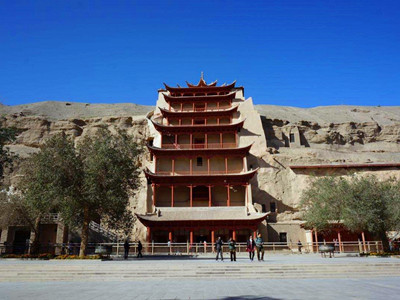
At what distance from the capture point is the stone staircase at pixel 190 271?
43.9 feet

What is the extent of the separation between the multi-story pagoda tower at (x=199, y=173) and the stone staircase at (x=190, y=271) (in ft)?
55.1

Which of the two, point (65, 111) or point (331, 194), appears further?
point (65, 111)

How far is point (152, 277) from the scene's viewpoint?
529 inches

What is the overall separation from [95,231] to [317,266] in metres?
23.1

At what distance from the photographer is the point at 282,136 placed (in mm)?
50312

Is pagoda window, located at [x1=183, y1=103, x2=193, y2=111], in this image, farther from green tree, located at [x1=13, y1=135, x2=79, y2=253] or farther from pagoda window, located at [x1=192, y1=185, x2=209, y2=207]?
green tree, located at [x1=13, y1=135, x2=79, y2=253]

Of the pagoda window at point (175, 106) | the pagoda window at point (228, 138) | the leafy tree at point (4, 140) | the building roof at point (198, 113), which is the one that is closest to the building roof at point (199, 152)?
the pagoda window at point (228, 138)

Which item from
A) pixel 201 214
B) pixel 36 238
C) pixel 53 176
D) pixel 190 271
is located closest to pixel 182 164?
pixel 201 214

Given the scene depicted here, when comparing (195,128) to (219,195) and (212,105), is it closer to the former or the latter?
(212,105)

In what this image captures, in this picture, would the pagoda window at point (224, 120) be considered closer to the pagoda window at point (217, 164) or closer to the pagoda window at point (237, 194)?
the pagoda window at point (217, 164)

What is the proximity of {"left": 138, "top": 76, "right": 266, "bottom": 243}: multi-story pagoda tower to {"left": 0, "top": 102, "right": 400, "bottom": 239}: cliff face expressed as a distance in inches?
119

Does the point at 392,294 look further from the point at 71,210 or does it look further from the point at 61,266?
the point at 71,210

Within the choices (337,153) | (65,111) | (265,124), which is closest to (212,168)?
(265,124)

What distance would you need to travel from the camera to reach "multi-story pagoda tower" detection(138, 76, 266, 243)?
104ft
